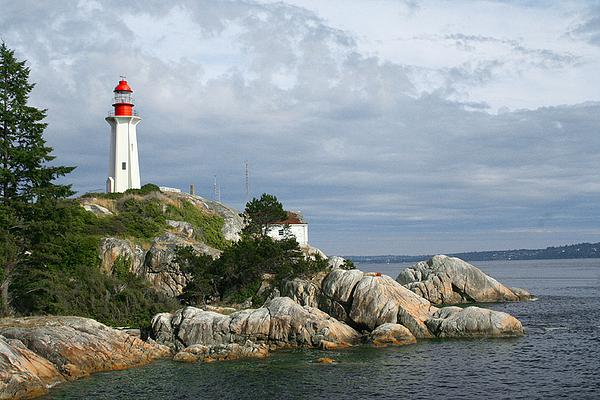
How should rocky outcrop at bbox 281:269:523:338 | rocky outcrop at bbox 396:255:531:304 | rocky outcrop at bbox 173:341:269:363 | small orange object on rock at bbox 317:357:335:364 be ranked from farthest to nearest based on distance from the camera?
rocky outcrop at bbox 396:255:531:304
rocky outcrop at bbox 281:269:523:338
rocky outcrop at bbox 173:341:269:363
small orange object on rock at bbox 317:357:335:364

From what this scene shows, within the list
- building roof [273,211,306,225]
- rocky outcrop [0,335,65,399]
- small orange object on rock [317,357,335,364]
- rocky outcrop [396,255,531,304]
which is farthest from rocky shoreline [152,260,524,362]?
building roof [273,211,306,225]

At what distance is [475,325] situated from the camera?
44.7m

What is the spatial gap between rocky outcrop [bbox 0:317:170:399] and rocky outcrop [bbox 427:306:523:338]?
19.7m

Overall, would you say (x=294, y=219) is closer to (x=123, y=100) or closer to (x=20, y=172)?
(x=123, y=100)

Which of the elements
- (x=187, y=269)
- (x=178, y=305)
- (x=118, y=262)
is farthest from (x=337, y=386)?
(x=118, y=262)

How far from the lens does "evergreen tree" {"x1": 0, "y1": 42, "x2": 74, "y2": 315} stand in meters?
42.6

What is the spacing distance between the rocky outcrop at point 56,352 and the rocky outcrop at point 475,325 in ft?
64.7

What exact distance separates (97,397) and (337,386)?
1158 cm

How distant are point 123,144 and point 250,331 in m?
36.7

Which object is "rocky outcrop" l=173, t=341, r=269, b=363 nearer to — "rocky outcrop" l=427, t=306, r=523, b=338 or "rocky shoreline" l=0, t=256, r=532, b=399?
"rocky shoreline" l=0, t=256, r=532, b=399

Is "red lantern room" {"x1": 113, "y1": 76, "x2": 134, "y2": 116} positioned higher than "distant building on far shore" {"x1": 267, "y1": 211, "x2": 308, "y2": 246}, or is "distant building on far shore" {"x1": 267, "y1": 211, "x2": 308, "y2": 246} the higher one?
"red lantern room" {"x1": 113, "y1": 76, "x2": 134, "y2": 116}

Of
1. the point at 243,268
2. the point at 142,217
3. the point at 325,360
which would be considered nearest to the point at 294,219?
the point at 142,217

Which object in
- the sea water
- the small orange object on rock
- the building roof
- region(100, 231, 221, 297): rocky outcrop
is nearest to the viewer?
the sea water

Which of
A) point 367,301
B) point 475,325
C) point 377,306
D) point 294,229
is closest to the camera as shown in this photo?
point 475,325
